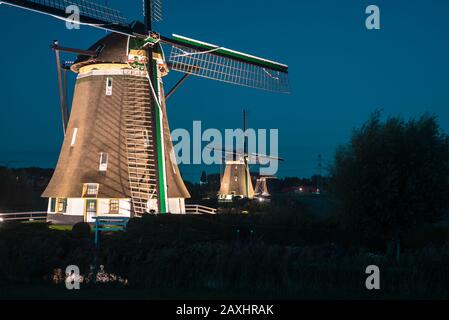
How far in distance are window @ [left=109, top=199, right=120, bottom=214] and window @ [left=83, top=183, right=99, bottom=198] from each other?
89cm

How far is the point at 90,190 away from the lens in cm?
2812

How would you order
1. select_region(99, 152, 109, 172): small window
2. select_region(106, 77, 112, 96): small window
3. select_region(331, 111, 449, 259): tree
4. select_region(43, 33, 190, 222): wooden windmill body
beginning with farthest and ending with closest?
select_region(106, 77, 112, 96): small window < select_region(99, 152, 109, 172): small window < select_region(43, 33, 190, 222): wooden windmill body < select_region(331, 111, 449, 259): tree

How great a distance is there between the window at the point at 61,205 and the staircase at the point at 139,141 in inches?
143

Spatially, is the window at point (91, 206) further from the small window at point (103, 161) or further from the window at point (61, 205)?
the small window at point (103, 161)

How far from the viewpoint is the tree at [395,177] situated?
819 inches

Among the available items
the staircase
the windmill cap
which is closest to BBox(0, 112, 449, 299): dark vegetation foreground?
the staircase

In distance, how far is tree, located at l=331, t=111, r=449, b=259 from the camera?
2081cm

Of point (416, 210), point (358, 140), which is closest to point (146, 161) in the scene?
point (358, 140)

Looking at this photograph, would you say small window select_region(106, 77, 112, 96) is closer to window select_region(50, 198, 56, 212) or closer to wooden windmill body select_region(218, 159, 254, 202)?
window select_region(50, 198, 56, 212)

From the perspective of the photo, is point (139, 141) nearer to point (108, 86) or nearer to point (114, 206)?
point (108, 86)

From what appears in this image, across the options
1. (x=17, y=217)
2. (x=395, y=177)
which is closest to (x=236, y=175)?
(x=17, y=217)

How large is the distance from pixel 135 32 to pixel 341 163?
38.5ft

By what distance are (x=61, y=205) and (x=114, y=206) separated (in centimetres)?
296

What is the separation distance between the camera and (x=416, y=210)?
20.9m
